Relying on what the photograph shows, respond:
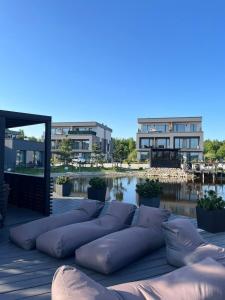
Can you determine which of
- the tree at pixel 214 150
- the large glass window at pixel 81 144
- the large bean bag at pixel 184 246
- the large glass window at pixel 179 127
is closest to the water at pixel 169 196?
the large bean bag at pixel 184 246

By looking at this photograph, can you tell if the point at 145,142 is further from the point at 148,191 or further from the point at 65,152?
the point at 148,191

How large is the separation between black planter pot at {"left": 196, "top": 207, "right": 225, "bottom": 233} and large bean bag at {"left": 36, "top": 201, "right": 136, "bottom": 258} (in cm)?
175

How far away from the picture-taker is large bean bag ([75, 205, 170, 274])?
3.86m

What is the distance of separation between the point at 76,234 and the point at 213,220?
293 centimetres

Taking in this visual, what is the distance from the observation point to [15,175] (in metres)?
9.20

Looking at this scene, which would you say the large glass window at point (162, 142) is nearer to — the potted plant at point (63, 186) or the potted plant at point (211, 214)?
the potted plant at point (63, 186)

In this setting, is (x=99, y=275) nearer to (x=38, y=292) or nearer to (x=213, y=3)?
(x=38, y=292)

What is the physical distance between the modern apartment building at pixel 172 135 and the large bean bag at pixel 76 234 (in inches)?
2014

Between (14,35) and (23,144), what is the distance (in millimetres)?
19071

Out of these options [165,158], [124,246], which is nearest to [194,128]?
[165,158]

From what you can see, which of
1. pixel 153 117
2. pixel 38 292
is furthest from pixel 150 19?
pixel 153 117

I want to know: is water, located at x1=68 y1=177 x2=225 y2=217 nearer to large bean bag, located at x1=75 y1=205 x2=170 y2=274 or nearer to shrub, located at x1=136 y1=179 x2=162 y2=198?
shrub, located at x1=136 y1=179 x2=162 y2=198

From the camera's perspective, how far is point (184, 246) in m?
4.13

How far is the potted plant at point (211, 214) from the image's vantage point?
20.1 feet
